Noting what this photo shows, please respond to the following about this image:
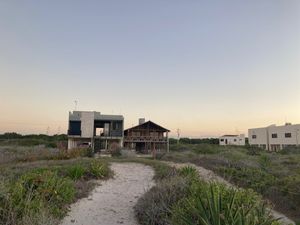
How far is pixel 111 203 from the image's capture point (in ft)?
24.9

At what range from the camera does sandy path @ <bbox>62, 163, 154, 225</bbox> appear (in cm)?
603

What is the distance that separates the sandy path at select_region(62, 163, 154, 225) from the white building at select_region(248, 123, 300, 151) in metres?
41.5

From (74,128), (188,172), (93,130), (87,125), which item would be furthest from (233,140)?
(188,172)

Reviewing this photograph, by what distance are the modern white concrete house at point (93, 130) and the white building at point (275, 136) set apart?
3164 centimetres

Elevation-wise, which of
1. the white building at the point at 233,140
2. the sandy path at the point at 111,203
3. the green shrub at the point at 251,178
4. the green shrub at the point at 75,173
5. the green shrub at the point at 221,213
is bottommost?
the sandy path at the point at 111,203

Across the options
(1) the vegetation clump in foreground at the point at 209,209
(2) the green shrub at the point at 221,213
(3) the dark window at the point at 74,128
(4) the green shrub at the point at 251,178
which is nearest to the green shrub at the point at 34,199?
(1) the vegetation clump in foreground at the point at 209,209

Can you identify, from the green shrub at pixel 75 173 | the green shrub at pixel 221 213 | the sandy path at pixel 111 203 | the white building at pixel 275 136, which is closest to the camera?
the green shrub at pixel 221 213

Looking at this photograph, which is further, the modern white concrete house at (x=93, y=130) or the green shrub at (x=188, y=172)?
the modern white concrete house at (x=93, y=130)

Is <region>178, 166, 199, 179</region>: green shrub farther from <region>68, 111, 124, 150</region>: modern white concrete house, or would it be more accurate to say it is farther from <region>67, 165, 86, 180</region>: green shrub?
<region>68, 111, 124, 150</region>: modern white concrete house

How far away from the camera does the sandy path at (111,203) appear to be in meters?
6.03

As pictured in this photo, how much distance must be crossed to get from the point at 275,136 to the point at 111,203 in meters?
49.2

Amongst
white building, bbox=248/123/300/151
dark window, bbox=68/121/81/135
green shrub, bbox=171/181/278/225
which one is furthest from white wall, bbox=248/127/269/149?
green shrub, bbox=171/181/278/225

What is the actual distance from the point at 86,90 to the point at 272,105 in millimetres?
13321

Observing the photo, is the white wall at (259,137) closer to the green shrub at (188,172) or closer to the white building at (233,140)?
the white building at (233,140)
